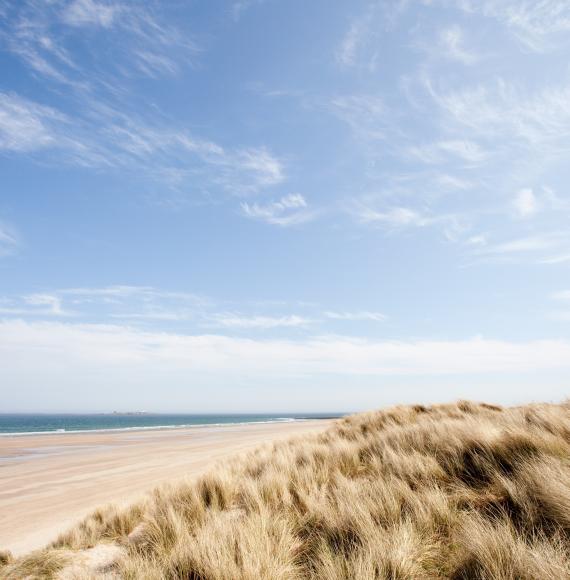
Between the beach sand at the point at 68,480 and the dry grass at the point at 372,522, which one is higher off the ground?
the dry grass at the point at 372,522

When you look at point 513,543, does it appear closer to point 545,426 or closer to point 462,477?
point 462,477

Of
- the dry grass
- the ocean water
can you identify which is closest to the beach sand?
the dry grass

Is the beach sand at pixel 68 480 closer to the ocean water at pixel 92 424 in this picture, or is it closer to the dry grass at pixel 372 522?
the dry grass at pixel 372 522

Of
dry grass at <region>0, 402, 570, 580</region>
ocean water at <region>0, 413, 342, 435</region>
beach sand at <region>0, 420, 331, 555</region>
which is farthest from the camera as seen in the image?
ocean water at <region>0, 413, 342, 435</region>

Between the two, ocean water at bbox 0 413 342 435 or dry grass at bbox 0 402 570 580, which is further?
ocean water at bbox 0 413 342 435

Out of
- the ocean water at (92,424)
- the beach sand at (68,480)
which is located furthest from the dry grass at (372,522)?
the ocean water at (92,424)

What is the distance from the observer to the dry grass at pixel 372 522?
11.2 feet

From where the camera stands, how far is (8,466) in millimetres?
16750

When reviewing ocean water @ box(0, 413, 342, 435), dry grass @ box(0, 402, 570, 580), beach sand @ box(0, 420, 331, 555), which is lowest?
ocean water @ box(0, 413, 342, 435)

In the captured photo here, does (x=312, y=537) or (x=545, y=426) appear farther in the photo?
(x=545, y=426)

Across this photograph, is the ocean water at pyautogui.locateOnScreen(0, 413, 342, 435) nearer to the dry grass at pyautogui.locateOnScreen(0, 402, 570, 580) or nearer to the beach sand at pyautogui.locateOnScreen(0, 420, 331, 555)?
the beach sand at pyautogui.locateOnScreen(0, 420, 331, 555)

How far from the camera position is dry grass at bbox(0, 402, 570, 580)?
3412 millimetres

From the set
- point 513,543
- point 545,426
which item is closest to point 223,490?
point 513,543

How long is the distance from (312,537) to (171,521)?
2308mm
